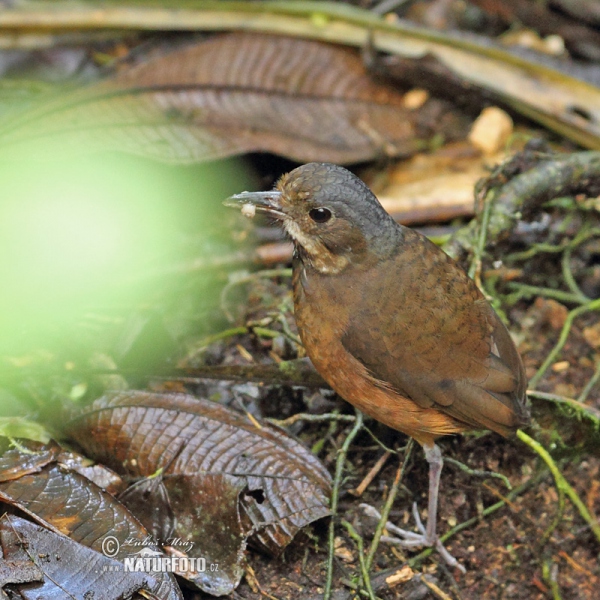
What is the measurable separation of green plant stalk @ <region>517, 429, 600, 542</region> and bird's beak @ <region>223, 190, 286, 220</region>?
4.94 ft

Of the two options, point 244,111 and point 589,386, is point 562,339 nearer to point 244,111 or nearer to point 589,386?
point 589,386

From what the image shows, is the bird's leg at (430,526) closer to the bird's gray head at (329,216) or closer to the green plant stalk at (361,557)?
the green plant stalk at (361,557)

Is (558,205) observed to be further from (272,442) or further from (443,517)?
(272,442)

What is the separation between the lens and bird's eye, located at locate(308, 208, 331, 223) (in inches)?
127

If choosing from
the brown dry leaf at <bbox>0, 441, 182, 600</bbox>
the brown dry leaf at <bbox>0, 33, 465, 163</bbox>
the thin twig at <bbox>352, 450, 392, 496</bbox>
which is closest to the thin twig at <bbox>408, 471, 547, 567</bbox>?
the thin twig at <bbox>352, 450, 392, 496</bbox>

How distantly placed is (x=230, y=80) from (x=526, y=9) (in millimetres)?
2779

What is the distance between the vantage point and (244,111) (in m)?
4.96

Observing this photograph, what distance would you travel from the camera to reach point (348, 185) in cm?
320

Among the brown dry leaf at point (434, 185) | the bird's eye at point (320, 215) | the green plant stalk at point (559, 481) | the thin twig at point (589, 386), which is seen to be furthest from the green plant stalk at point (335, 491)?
the brown dry leaf at point (434, 185)

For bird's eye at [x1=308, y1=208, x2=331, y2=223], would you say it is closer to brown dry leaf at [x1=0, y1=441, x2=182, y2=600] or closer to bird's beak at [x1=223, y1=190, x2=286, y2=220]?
bird's beak at [x1=223, y1=190, x2=286, y2=220]

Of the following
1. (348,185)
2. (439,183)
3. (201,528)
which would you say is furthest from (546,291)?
(201,528)

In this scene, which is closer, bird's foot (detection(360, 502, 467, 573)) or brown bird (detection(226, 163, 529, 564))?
brown bird (detection(226, 163, 529, 564))

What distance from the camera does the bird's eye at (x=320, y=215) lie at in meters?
3.23
